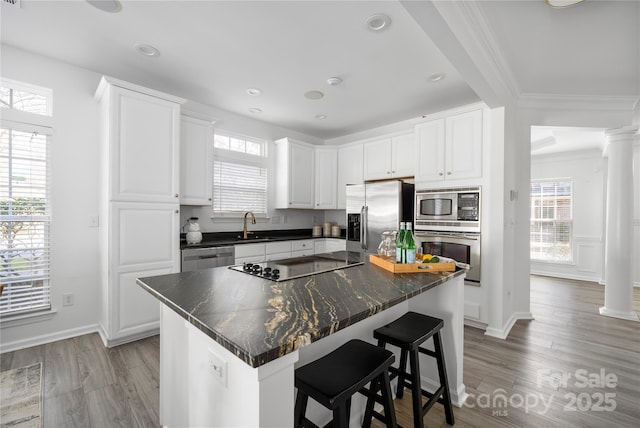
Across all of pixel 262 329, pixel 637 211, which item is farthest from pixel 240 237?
pixel 637 211

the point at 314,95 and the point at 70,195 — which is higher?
the point at 314,95

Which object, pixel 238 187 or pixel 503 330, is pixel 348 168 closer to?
pixel 238 187

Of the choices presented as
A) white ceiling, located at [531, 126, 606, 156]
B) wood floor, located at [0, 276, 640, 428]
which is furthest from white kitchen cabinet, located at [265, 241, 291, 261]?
white ceiling, located at [531, 126, 606, 156]

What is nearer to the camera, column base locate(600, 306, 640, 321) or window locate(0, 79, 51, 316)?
window locate(0, 79, 51, 316)

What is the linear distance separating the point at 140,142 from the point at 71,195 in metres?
0.91

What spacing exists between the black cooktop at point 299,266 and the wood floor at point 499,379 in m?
1.01

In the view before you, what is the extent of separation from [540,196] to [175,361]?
7416mm

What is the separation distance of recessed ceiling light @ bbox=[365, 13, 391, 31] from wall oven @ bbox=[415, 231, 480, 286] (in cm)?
228

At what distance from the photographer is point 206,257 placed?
3.31m

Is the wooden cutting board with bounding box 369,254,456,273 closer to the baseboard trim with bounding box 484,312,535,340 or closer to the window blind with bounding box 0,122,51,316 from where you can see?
the baseboard trim with bounding box 484,312,535,340

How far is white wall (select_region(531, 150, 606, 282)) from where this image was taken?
5.45m

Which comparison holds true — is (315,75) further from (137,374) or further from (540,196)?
(540,196)

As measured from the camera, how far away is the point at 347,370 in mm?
1214

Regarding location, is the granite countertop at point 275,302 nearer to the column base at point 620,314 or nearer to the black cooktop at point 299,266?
the black cooktop at point 299,266
